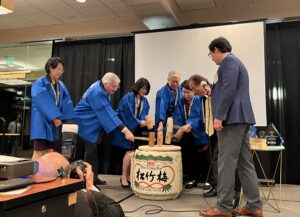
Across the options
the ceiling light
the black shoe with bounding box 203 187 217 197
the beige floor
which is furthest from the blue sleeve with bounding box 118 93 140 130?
the ceiling light

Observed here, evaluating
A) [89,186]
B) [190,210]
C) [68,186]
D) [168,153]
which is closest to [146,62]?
[168,153]

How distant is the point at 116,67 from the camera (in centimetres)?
460

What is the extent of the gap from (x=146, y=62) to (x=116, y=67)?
0.70 metres

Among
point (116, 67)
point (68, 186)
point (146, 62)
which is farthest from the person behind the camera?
point (116, 67)

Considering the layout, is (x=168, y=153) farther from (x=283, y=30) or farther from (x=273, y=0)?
(x=273, y=0)

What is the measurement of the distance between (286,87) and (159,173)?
85.8 inches

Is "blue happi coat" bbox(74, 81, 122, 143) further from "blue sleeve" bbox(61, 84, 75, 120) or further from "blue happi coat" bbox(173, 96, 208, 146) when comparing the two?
"blue happi coat" bbox(173, 96, 208, 146)

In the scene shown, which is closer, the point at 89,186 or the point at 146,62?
the point at 89,186

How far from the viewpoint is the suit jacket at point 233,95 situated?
2.06m

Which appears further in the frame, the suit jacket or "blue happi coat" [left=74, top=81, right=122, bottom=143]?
"blue happi coat" [left=74, top=81, right=122, bottom=143]

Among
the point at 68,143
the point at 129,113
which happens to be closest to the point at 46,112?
the point at 68,143

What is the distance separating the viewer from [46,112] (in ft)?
9.38

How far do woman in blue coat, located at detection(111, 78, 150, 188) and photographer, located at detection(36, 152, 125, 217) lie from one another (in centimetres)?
220

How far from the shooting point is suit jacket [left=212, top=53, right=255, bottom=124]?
6.76 ft
